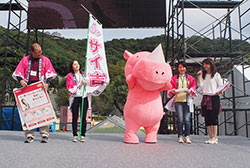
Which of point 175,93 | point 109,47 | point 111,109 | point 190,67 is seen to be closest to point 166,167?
point 175,93

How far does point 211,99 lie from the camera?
9.82 feet

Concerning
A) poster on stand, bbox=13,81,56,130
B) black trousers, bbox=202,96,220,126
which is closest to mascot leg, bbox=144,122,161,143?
black trousers, bbox=202,96,220,126

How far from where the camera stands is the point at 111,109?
26750mm

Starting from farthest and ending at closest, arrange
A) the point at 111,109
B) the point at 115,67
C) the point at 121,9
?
the point at 111,109 → the point at 115,67 → the point at 121,9

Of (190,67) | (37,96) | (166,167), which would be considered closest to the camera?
(166,167)

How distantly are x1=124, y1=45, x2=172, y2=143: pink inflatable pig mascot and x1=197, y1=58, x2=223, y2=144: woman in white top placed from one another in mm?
675

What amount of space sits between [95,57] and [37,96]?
105cm

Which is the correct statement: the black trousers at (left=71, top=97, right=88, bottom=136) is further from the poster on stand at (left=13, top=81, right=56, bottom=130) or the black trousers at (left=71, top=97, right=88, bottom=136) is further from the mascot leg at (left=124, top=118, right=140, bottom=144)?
the mascot leg at (left=124, top=118, right=140, bottom=144)

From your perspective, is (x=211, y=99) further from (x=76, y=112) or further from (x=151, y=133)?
(x=76, y=112)

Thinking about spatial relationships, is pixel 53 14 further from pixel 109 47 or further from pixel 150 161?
A: pixel 109 47

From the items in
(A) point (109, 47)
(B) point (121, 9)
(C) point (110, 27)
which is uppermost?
(A) point (109, 47)

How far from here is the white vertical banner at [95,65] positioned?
3061 mm

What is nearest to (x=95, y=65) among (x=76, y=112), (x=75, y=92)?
(x=75, y=92)

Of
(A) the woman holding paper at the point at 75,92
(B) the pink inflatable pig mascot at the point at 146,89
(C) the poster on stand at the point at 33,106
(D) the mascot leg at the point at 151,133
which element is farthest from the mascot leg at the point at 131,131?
(C) the poster on stand at the point at 33,106
